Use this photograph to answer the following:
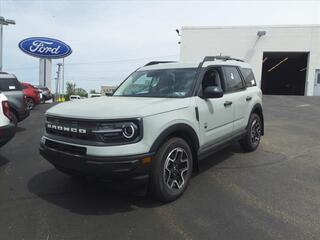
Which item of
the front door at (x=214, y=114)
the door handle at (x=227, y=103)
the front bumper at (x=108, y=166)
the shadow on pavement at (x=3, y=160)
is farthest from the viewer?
the shadow on pavement at (x=3, y=160)

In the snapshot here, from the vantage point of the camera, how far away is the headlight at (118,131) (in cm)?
390

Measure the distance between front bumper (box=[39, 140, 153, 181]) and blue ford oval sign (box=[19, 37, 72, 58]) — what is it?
2832 cm

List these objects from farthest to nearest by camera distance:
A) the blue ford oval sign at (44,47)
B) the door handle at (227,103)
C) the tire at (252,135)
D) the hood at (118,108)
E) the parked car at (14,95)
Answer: the blue ford oval sign at (44,47)
the parked car at (14,95)
the tire at (252,135)
the door handle at (227,103)
the hood at (118,108)

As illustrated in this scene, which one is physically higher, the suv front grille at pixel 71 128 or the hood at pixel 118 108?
the hood at pixel 118 108

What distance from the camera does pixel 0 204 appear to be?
14.5ft

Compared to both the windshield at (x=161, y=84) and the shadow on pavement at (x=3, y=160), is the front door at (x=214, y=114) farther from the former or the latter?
the shadow on pavement at (x=3, y=160)

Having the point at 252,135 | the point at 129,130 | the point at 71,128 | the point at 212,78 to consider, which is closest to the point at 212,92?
the point at 212,78

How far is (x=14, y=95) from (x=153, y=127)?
287 inches

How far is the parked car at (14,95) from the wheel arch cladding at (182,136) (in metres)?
6.60

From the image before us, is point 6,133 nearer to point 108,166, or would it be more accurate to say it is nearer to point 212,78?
point 108,166

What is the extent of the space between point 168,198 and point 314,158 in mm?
3754

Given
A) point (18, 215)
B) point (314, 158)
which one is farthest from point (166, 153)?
point (314, 158)

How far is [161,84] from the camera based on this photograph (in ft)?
17.7

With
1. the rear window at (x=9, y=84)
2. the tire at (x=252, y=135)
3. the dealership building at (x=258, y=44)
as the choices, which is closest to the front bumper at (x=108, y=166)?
the tire at (x=252, y=135)
